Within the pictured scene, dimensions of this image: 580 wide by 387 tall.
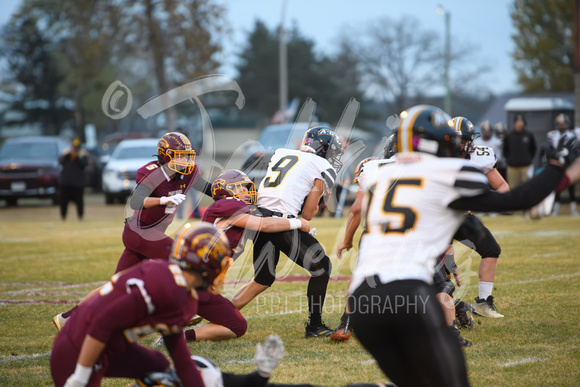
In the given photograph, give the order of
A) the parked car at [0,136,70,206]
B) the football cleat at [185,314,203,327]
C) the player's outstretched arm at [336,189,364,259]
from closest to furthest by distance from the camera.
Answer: the player's outstretched arm at [336,189,364,259]
the football cleat at [185,314,203,327]
the parked car at [0,136,70,206]

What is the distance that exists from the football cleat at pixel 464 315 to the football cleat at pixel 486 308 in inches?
15.9

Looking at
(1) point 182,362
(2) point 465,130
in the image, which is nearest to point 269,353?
(1) point 182,362

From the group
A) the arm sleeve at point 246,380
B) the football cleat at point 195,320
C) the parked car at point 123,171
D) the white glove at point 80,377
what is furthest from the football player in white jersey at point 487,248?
the parked car at point 123,171

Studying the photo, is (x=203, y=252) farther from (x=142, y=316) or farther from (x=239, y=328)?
(x=239, y=328)

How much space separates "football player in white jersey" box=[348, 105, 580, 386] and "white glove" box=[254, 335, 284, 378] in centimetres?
42

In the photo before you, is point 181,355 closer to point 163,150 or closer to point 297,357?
point 297,357

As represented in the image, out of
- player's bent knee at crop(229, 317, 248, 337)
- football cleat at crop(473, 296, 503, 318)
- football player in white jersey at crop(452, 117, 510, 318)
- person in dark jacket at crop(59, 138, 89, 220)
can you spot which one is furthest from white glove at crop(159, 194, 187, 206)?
person in dark jacket at crop(59, 138, 89, 220)

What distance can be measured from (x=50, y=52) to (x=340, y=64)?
20.5m

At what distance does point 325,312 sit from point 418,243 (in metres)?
3.77

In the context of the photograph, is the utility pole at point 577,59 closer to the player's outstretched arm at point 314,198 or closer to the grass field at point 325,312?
the grass field at point 325,312

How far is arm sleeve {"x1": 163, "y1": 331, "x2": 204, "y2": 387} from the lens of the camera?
3.43m

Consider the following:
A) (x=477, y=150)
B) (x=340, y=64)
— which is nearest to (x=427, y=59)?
(x=340, y=64)

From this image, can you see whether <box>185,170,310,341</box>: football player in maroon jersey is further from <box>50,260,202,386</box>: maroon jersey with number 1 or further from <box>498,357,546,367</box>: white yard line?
<box>498,357,546,367</box>: white yard line

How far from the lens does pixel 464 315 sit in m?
5.91
